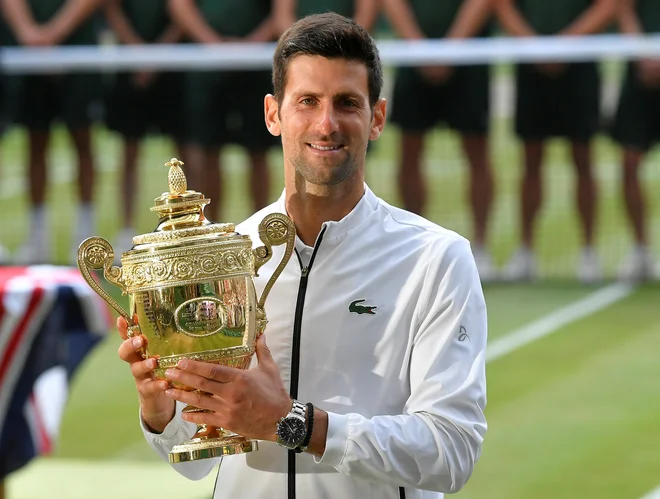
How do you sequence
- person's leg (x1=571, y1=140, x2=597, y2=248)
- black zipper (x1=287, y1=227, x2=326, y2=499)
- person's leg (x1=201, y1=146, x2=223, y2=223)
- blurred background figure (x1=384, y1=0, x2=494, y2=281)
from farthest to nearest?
person's leg (x1=201, y1=146, x2=223, y2=223) < person's leg (x1=571, y1=140, x2=597, y2=248) < blurred background figure (x1=384, y1=0, x2=494, y2=281) < black zipper (x1=287, y1=227, x2=326, y2=499)

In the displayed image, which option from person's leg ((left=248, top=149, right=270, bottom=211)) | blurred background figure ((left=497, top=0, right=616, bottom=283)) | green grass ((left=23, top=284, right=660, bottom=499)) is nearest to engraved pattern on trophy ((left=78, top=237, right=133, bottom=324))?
green grass ((left=23, top=284, right=660, bottom=499))

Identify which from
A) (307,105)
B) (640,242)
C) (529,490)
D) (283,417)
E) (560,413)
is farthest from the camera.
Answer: (640,242)

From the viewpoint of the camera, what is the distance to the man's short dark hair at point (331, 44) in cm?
241

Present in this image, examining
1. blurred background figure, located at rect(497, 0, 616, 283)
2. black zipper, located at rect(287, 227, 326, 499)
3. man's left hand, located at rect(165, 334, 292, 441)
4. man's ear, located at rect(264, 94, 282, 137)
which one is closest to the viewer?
man's left hand, located at rect(165, 334, 292, 441)

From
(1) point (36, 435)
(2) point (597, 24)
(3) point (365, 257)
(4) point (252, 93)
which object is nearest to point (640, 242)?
(2) point (597, 24)

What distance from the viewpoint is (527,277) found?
29.2 feet

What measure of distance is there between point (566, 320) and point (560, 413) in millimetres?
1697

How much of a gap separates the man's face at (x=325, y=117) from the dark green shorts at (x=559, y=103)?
20.7ft

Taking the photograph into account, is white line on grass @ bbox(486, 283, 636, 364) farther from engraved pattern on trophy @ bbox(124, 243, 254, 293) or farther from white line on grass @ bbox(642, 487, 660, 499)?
engraved pattern on trophy @ bbox(124, 243, 254, 293)

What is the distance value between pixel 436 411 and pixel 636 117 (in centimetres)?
665

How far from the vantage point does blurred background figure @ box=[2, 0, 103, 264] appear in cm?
921

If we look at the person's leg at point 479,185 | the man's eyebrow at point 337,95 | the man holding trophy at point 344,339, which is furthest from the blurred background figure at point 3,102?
the man's eyebrow at point 337,95

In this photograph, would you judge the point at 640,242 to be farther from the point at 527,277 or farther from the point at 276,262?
the point at 276,262

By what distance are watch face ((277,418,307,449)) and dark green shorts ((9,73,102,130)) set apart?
23.9 feet
